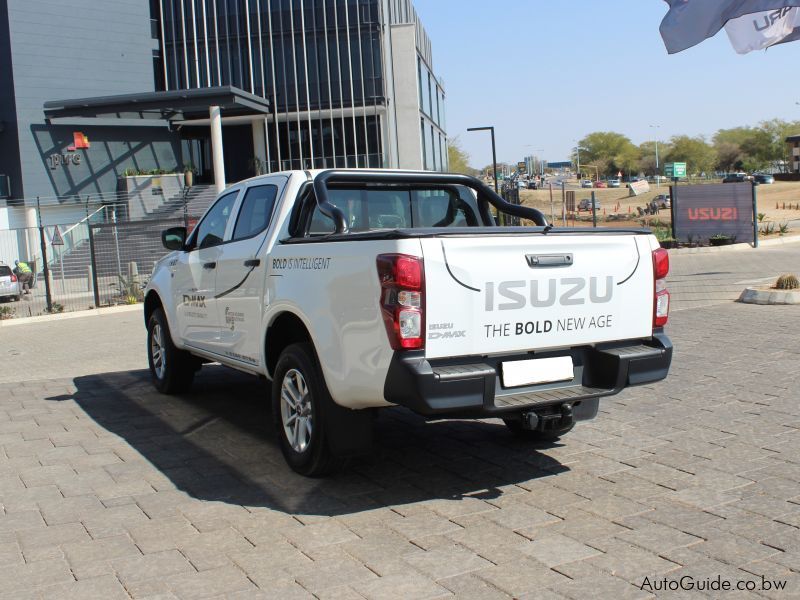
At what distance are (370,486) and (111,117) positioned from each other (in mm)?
37552

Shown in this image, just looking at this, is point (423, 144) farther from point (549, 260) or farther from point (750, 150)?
point (750, 150)

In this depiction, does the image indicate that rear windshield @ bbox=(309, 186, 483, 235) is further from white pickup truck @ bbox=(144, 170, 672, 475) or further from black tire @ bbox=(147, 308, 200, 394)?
black tire @ bbox=(147, 308, 200, 394)

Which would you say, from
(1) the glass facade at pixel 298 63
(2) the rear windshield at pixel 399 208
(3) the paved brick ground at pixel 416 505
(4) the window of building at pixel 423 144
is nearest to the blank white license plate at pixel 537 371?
(3) the paved brick ground at pixel 416 505

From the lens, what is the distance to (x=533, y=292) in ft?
15.8

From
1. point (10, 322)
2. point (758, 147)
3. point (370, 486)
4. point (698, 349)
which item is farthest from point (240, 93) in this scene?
point (758, 147)

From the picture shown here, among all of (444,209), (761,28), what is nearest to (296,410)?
(444,209)

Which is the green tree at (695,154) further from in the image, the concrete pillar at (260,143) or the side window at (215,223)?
the side window at (215,223)

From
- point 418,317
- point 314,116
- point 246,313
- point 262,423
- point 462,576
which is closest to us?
point 462,576

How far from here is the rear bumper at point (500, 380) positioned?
448cm

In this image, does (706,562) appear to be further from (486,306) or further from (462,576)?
(486,306)

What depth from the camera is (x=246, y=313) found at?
630cm

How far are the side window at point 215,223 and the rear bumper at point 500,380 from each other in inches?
119

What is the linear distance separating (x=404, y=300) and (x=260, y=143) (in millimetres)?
44147

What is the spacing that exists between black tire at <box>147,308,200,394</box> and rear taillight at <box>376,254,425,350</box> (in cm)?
428
